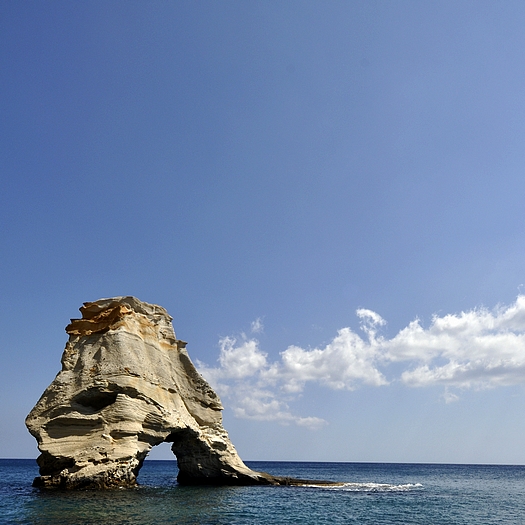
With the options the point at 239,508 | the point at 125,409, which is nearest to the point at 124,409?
the point at 125,409

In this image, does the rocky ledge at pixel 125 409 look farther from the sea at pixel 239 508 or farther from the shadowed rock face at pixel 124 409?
the sea at pixel 239 508

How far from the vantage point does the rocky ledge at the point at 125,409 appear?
29.6 metres

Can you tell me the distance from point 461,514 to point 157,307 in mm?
26336

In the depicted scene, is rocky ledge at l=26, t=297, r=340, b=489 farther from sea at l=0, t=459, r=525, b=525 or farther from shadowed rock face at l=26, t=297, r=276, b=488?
sea at l=0, t=459, r=525, b=525

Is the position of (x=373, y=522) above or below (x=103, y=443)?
below

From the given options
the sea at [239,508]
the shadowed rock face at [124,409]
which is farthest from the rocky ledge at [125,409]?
the sea at [239,508]

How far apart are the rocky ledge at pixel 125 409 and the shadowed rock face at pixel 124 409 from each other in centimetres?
6

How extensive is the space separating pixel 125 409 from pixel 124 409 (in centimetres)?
6

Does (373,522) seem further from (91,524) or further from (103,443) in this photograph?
(103,443)

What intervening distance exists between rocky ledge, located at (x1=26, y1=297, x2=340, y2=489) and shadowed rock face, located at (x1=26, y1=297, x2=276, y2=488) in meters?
0.06

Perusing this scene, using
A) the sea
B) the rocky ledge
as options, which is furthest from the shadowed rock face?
the sea

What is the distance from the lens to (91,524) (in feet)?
64.8

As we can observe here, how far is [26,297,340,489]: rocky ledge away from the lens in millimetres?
29609

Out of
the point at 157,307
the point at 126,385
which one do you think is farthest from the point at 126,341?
the point at 157,307
